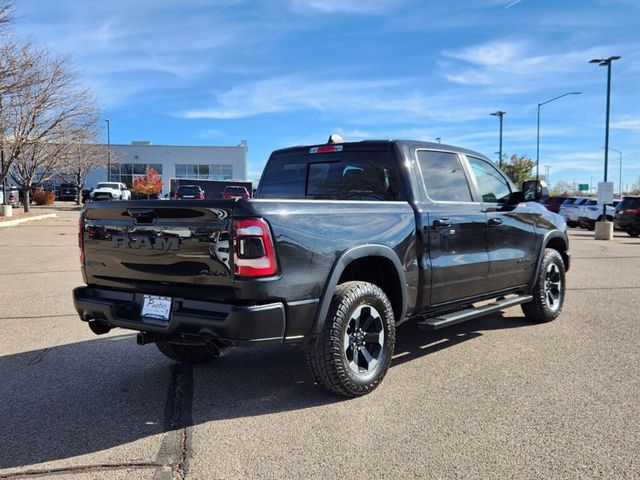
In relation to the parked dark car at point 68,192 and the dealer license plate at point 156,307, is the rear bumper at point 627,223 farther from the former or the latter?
the parked dark car at point 68,192

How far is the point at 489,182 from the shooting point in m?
5.85

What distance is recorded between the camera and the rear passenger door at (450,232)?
186 inches

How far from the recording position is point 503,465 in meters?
3.09

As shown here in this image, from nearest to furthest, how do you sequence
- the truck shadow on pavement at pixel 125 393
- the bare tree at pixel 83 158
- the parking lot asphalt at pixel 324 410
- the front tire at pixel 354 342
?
the parking lot asphalt at pixel 324 410, the truck shadow on pavement at pixel 125 393, the front tire at pixel 354 342, the bare tree at pixel 83 158

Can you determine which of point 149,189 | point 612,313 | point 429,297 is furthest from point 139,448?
point 149,189

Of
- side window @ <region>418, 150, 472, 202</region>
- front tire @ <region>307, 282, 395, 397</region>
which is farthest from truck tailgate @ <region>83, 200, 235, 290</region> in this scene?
side window @ <region>418, 150, 472, 202</region>

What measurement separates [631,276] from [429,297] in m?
7.34

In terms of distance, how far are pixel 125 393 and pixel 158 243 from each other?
1280 millimetres

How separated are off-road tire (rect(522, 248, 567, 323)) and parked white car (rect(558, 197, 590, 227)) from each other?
915 inches

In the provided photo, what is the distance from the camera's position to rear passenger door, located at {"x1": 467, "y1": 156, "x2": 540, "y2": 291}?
552 centimetres

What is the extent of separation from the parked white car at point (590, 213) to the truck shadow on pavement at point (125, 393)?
24.1 m

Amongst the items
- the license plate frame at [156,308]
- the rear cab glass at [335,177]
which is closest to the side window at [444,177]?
the rear cab glass at [335,177]

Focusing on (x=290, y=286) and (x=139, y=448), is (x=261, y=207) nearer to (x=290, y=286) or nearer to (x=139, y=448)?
(x=290, y=286)

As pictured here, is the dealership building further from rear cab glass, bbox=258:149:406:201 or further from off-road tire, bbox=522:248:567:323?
rear cab glass, bbox=258:149:406:201
